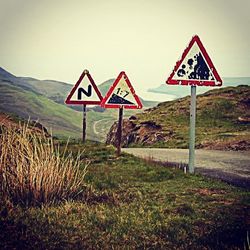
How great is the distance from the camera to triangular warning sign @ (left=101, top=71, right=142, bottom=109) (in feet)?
35.1

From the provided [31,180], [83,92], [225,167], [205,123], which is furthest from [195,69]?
[205,123]

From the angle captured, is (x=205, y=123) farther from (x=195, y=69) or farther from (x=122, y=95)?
(x=195, y=69)

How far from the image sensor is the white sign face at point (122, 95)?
10.8 meters

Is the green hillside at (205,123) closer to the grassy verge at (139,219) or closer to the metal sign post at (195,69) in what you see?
the metal sign post at (195,69)

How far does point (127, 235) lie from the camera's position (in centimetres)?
505

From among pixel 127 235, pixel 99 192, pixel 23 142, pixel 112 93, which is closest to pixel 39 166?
pixel 23 142

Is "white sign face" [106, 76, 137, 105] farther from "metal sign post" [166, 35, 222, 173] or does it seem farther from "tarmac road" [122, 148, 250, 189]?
"tarmac road" [122, 148, 250, 189]

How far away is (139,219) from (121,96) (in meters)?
5.54

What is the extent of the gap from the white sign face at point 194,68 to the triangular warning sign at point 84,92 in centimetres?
496

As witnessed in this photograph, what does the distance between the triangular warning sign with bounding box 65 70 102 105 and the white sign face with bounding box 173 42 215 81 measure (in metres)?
4.96

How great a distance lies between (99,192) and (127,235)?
2.24m

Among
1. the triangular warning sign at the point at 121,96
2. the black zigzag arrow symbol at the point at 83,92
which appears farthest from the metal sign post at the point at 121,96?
the black zigzag arrow symbol at the point at 83,92

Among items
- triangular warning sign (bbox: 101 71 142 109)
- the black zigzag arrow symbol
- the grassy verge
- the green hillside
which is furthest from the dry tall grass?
the green hillside

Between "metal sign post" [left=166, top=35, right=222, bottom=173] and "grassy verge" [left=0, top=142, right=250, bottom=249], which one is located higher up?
"metal sign post" [left=166, top=35, right=222, bottom=173]
